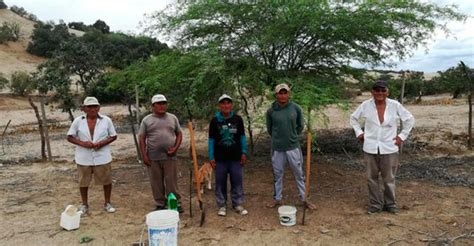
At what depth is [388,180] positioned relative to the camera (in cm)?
536

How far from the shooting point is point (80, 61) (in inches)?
801

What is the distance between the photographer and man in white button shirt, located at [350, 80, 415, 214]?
5.25 metres

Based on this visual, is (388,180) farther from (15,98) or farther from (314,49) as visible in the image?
(15,98)

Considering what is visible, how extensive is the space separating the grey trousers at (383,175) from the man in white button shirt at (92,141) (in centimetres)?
342

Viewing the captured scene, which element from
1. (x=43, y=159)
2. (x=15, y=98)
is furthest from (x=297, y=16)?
(x=15, y=98)

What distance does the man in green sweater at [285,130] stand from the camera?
537 cm

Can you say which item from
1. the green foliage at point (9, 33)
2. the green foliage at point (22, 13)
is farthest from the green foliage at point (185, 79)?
the green foliage at point (22, 13)

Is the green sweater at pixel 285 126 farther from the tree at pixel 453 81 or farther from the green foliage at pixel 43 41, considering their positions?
the green foliage at pixel 43 41

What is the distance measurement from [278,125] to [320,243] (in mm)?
1577

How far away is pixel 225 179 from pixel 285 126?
1044 millimetres

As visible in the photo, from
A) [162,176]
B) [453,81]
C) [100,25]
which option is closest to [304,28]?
[162,176]

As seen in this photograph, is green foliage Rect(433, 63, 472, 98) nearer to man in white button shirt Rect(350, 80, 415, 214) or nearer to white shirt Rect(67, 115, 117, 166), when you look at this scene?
man in white button shirt Rect(350, 80, 415, 214)

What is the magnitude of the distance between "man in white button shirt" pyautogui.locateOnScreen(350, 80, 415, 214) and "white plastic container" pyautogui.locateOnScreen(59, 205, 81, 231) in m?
3.74

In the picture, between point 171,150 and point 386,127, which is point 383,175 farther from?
point 171,150
